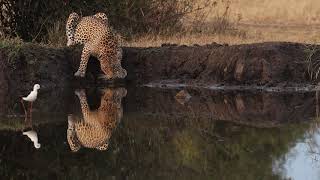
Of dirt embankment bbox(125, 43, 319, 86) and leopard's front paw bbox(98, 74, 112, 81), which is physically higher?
dirt embankment bbox(125, 43, 319, 86)

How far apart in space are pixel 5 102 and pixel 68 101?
1267 mm

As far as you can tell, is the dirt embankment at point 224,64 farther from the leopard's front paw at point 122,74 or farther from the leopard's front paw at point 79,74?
the leopard's front paw at point 79,74

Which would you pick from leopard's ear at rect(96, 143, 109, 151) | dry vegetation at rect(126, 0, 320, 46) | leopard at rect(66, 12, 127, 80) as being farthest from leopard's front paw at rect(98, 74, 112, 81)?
leopard's ear at rect(96, 143, 109, 151)

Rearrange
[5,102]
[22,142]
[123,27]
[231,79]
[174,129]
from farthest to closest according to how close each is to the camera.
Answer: [123,27]
[231,79]
[5,102]
[174,129]
[22,142]

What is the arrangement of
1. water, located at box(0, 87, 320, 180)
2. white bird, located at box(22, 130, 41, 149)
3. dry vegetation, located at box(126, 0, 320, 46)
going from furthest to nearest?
dry vegetation, located at box(126, 0, 320, 46), white bird, located at box(22, 130, 41, 149), water, located at box(0, 87, 320, 180)

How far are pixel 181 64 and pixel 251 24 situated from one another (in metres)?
8.38

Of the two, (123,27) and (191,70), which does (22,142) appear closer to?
(191,70)

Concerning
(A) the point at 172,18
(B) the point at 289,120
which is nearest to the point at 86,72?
(A) the point at 172,18

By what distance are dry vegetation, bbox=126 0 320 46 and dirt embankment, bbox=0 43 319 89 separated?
122cm

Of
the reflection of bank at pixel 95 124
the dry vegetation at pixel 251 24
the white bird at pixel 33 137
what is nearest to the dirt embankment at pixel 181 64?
the dry vegetation at pixel 251 24

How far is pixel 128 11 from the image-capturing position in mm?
21297

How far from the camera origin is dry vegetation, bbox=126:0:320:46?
20.1 metres

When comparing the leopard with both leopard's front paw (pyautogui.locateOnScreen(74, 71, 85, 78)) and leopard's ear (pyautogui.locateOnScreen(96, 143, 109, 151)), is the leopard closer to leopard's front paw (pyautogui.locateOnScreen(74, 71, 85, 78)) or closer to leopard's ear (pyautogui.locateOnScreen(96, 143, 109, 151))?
leopard's front paw (pyautogui.locateOnScreen(74, 71, 85, 78))

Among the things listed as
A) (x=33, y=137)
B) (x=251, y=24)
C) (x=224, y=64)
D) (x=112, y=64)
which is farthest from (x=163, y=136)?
(x=251, y=24)
